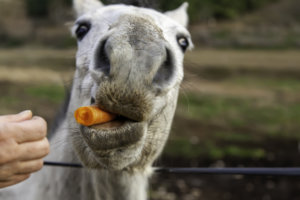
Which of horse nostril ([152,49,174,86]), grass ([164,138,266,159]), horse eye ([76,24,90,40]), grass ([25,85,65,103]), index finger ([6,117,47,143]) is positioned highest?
horse nostril ([152,49,174,86])

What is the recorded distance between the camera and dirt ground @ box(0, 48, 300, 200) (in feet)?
17.4

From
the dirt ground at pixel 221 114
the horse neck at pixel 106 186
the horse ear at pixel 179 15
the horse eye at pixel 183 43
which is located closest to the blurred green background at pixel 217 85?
the dirt ground at pixel 221 114

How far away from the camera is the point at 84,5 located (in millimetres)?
2350

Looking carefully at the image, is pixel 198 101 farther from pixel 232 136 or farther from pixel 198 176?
pixel 198 176

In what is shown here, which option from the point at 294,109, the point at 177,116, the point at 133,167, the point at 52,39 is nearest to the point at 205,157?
the point at 177,116

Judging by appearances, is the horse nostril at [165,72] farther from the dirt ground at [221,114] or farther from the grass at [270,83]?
the grass at [270,83]

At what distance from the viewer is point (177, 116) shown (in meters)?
8.95

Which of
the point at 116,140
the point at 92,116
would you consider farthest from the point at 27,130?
the point at 116,140

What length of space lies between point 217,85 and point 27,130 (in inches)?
515

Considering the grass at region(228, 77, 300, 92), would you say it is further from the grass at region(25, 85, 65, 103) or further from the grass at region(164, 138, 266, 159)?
the grass at region(25, 85, 65, 103)

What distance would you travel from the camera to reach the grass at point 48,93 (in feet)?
34.6

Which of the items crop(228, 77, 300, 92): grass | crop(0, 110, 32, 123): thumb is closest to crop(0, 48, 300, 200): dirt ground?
crop(228, 77, 300, 92): grass

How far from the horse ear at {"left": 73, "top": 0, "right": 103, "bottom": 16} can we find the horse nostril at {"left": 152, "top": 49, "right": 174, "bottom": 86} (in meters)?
1.28

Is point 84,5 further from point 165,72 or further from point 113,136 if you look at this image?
point 113,136
